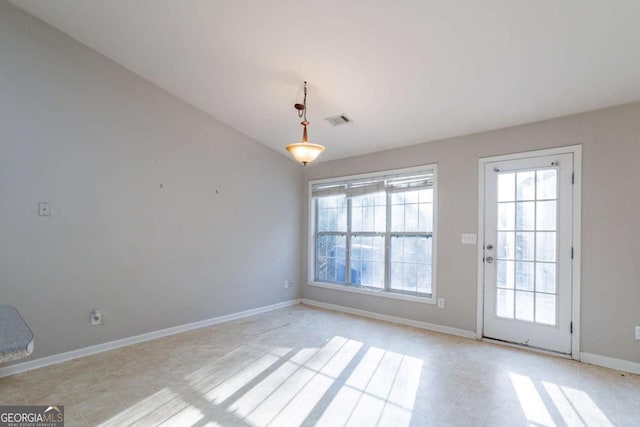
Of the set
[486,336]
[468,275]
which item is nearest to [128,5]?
[468,275]

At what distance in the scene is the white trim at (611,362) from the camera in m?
2.92

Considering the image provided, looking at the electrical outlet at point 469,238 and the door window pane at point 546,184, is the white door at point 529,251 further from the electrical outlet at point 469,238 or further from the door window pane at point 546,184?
the electrical outlet at point 469,238

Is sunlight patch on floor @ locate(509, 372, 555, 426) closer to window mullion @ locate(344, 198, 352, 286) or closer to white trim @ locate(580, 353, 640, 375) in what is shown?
white trim @ locate(580, 353, 640, 375)

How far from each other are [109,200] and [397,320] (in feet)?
12.6

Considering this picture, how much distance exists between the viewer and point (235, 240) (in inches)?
183

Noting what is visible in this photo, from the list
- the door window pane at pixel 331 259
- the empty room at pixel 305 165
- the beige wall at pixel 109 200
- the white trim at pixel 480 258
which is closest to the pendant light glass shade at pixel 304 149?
the empty room at pixel 305 165

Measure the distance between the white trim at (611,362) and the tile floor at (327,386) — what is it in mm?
112

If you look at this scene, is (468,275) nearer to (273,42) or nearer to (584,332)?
(584,332)

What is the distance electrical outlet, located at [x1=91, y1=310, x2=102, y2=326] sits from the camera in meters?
3.31

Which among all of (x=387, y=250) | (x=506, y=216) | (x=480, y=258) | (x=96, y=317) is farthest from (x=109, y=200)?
(x=506, y=216)

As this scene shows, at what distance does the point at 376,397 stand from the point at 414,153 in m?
3.09

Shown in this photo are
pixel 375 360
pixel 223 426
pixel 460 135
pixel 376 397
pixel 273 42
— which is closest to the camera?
pixel 223 426

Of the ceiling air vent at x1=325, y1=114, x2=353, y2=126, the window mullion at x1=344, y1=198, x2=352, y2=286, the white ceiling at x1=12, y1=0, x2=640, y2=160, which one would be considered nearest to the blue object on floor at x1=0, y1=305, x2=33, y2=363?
the white ceiling at x1=12, y1=0, x2=640, y2=160

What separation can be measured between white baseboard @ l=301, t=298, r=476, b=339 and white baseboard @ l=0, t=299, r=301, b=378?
0.84m
